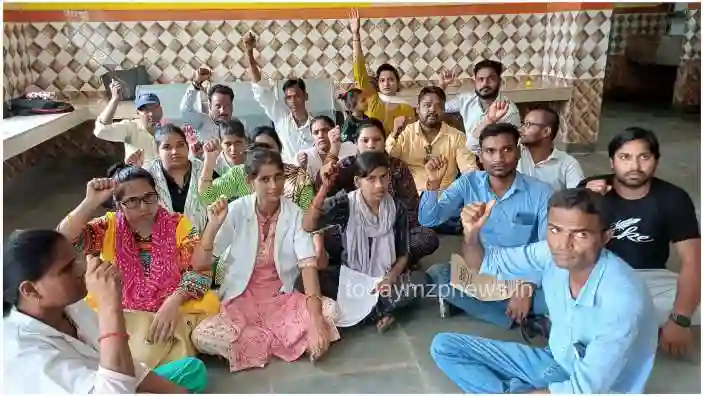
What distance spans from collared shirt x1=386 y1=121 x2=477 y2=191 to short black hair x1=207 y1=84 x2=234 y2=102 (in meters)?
0.54

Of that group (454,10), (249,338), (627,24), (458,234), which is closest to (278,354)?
(249,338)

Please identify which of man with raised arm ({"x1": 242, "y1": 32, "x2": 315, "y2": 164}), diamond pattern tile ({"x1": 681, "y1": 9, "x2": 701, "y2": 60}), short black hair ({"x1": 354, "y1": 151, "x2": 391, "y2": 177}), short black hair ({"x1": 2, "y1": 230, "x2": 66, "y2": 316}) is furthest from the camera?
diamond pattern tile ({"x1": 681, "y1": 9, "x2": 701, "y2": 60})

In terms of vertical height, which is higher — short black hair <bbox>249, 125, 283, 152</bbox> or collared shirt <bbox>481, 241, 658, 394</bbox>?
short black hair <bbox>249, 125, 283, 152</bbox>

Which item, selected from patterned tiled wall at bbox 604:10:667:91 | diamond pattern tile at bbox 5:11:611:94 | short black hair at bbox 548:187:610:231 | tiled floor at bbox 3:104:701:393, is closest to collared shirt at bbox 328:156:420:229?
tiled floor at bbox 3:104:701:393

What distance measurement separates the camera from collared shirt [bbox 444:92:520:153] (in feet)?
5.22

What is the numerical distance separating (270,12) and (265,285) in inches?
53.9

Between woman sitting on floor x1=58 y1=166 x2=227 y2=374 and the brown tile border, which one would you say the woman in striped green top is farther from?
the brown tile border

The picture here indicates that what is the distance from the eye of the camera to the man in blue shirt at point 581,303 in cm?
119

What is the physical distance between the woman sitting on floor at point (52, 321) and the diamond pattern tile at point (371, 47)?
1.17 meters

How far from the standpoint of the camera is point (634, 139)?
4.28ft

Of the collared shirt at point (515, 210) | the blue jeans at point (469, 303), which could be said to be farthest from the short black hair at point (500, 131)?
the blue jeans at point (469, 303)

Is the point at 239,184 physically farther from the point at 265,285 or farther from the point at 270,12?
the point at 270,12

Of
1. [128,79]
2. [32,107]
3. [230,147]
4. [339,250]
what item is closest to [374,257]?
[339,250]

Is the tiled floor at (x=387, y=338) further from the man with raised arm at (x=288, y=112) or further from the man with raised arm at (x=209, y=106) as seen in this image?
the man with raised arm at (x=288, y=112)
